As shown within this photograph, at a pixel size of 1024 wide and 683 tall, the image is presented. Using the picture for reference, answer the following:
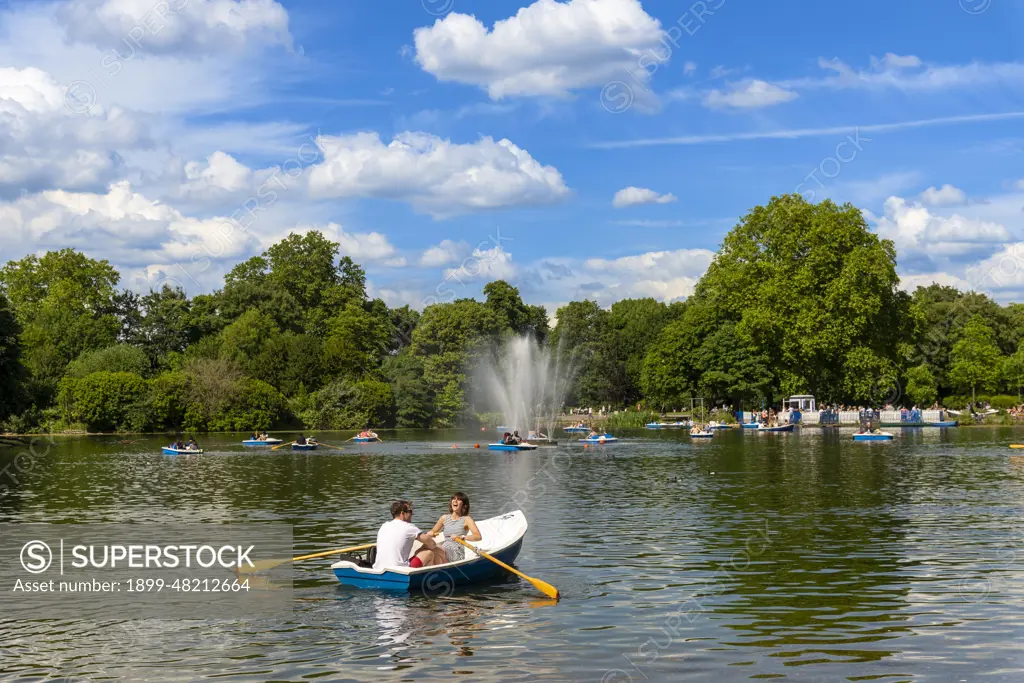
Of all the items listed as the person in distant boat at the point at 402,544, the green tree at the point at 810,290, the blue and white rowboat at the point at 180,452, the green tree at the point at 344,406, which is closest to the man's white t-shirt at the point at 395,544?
the person in distant boat at the point at 402,544

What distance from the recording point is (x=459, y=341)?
12456 cm

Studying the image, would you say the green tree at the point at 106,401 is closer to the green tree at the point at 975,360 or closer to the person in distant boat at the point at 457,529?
the person in distant boat at the point at 457,529

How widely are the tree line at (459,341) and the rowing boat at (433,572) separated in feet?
194

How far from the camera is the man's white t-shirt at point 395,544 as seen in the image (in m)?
20.5

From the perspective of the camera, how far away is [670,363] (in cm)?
11825

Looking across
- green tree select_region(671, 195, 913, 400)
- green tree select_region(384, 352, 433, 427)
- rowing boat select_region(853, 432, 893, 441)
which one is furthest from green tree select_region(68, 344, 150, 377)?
rowing boat select_region(853, 432, 893, 441)

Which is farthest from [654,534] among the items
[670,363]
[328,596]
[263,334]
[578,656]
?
[263,334]

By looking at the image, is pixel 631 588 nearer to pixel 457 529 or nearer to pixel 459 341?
pixel 457 529

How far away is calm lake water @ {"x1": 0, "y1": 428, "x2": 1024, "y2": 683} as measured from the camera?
49.6ft

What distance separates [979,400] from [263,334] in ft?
263

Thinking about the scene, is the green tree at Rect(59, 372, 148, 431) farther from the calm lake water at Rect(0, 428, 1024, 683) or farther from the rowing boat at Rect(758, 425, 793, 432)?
the rowing boat at Rect(758, 425, 793, 432)

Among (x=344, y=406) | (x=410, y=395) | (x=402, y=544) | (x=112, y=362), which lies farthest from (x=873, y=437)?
(x=112, y=362)

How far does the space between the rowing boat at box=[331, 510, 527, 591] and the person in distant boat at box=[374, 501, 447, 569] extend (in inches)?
7.6

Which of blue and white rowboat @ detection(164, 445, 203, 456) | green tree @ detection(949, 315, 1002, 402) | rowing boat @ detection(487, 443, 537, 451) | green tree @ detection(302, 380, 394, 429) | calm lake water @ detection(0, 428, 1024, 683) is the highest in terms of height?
green tree @ detection(949, 315, 1002, 402)
